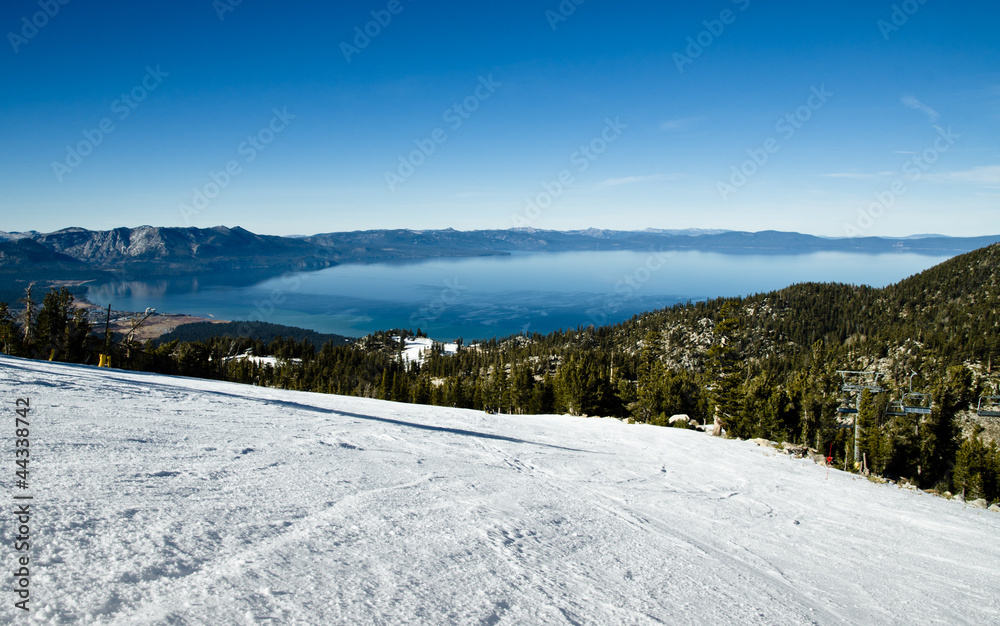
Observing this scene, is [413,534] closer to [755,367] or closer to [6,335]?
[6,335]

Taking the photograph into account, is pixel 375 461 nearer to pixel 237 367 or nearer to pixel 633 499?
pixel 633 499

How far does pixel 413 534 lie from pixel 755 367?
122 m

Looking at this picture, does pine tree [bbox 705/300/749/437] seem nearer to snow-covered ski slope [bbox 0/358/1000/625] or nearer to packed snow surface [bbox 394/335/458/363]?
snow-covered ski slope [bbox 0/358/1000/625]

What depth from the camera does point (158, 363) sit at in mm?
57000

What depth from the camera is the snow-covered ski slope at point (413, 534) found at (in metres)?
3.77

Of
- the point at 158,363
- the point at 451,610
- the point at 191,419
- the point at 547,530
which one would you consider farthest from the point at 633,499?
the point at 158,363

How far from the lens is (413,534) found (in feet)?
17.9

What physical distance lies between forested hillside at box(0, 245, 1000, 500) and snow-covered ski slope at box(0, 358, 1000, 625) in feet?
54.2

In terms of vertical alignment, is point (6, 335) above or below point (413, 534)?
below

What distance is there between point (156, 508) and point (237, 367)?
80977 millimetres

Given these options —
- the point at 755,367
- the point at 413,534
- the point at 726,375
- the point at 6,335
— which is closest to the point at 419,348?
the point at 755,367

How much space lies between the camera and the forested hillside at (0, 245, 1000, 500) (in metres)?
40.8

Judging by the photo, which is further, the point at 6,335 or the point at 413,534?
the point at 6,335

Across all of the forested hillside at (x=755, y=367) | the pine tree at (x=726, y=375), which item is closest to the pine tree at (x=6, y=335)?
the forested hillside at (x=755, y=367)
